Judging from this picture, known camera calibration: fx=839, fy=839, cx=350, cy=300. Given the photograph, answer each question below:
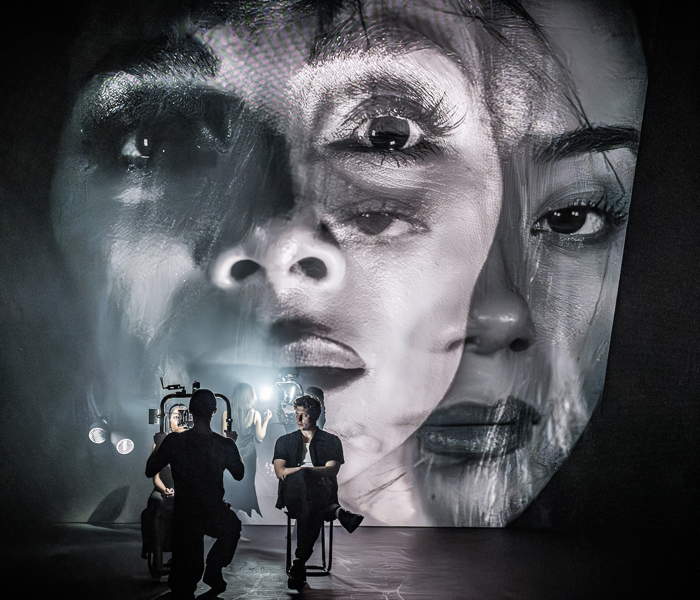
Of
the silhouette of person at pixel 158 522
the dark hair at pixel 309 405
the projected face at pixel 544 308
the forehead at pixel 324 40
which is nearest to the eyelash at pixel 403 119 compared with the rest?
the forehead at pixel 324 40

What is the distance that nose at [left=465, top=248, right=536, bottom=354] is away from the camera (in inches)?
223

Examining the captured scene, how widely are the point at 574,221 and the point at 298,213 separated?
188cm

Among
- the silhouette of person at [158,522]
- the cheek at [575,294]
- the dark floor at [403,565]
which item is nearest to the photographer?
the dark floor at [403,565]

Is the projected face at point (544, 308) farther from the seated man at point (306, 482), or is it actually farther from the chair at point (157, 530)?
the chair at point (157, 530)

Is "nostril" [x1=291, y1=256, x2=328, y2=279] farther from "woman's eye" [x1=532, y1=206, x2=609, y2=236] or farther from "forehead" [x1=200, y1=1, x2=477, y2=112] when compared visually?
"woman's eye" [x1=532, y1=206, x2=609, y2=236]

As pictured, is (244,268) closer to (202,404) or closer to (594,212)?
(202,404)

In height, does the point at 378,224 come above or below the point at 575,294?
above

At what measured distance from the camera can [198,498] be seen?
3.62 meters

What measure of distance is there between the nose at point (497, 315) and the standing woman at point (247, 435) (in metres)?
1.49

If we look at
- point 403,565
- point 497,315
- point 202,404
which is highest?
point 497,315

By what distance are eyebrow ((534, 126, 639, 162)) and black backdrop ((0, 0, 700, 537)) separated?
0.44ft

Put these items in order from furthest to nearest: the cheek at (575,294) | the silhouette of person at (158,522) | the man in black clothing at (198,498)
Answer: the cheek at (575,294) < the silhouette of person at (158,522) < the man in black clothing at (198,498)

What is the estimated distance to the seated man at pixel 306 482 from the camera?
3930mm

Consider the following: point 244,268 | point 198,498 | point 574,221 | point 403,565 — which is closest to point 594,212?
point 574,221
